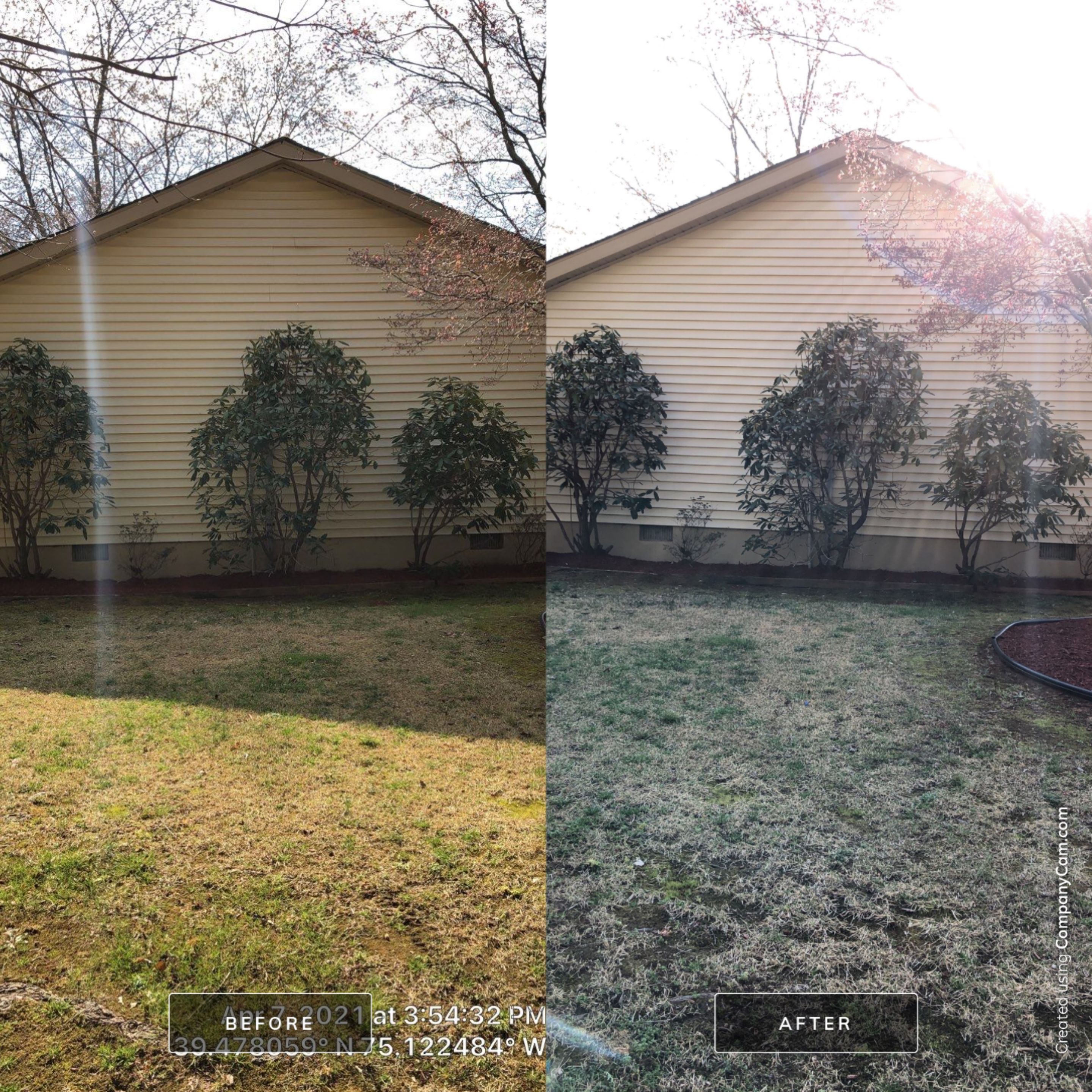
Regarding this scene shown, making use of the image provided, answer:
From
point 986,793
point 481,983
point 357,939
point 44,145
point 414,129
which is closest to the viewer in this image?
point 481,983

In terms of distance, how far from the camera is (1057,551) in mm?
2260

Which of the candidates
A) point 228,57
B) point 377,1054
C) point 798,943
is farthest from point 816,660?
point 228,57

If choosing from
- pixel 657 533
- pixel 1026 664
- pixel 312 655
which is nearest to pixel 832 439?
pixel 657 533

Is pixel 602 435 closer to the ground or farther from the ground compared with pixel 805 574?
farther from the ground

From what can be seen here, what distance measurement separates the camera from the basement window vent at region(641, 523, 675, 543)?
2.56 m

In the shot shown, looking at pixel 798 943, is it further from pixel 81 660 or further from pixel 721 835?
pixel 81 660

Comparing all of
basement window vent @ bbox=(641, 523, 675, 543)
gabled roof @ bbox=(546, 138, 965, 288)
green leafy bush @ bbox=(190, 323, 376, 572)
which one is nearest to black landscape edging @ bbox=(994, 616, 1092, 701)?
basement window vent @ bbox=(641, 523, 675, 543)

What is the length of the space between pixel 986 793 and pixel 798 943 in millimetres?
803

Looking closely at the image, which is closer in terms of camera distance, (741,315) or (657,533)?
(741,315)

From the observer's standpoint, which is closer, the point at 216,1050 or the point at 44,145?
the point at 216,1050

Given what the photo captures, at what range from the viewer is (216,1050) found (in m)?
1.09

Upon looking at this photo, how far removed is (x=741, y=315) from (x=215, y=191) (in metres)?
1.55

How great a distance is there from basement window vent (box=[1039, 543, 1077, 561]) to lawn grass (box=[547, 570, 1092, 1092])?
0.15m

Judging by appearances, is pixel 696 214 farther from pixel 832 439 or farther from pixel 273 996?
pixel 273 996
